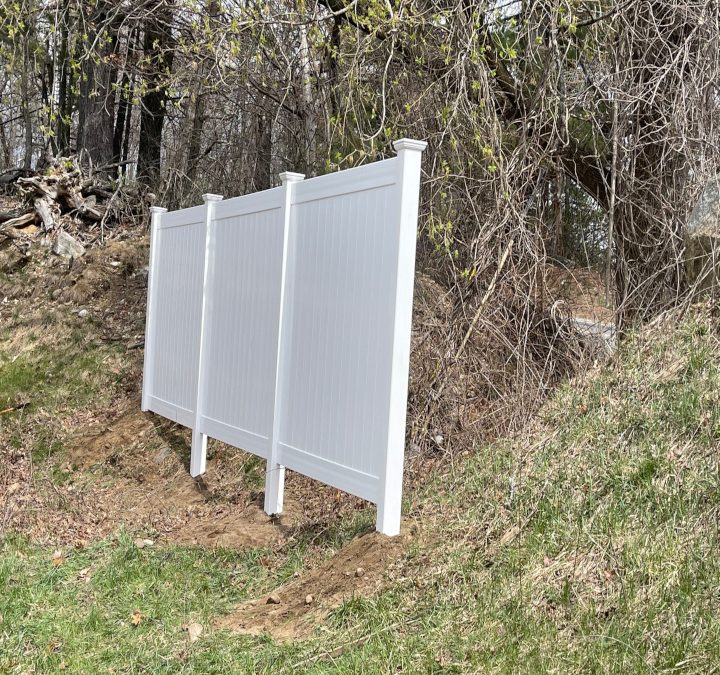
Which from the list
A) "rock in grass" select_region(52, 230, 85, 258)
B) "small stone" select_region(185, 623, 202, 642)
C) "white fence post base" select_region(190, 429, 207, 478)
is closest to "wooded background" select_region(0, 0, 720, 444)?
"white fence post base" select_region(190, 429, 207, 478)

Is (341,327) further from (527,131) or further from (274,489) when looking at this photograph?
(527,131)

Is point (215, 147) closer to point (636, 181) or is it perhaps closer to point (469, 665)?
point (636, 181)

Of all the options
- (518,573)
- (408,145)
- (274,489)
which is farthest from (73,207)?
(518,573)

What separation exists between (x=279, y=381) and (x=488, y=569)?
80.7 inches

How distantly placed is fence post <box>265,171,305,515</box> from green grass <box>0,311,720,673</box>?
0.48m

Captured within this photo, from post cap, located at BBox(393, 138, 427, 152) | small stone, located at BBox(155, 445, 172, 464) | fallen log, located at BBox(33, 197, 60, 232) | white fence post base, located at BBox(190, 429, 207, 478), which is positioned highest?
post cap, located at BBox(393, 138, 427, 152)

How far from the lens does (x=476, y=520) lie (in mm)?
4352

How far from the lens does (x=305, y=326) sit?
5.19 m

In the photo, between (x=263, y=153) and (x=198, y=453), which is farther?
(x=263, y=153)

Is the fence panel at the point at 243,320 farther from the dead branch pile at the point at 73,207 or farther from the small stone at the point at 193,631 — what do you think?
the dead branch pile at the point at 73,207

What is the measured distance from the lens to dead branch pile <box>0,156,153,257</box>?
11.9m

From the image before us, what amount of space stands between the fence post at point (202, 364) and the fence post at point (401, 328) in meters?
2.72

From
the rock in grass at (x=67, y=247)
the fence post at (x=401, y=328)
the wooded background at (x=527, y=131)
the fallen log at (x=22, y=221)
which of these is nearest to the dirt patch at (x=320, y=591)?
the fence post at (x=401, y=328)

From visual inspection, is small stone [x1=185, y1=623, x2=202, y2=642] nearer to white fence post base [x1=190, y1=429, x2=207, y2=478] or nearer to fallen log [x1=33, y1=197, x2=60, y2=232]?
white fence post base [x1=190, y1=429, x2=207, y2=478]
